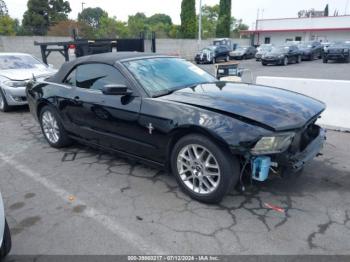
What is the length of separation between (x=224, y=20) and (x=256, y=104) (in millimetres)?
42914

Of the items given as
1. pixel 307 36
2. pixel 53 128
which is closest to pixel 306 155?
pixel 53 128

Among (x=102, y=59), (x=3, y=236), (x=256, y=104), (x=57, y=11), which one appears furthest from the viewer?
(x=57, y=11)

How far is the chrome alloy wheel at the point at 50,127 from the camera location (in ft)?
16.1

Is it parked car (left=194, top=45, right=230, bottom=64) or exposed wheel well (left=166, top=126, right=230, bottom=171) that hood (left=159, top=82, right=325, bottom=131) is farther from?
parked car (left=194, top=45, right=230, bottom=64)

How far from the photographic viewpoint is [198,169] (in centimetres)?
318

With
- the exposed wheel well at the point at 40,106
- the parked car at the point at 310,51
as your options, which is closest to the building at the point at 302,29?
the parked car at the point at 310,51

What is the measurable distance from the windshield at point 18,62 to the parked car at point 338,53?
20827 mm

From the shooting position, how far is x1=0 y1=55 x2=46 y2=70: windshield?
827cm

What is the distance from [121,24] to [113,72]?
63529 mm

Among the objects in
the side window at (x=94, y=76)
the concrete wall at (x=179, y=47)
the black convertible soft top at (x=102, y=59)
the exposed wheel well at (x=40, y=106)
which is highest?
the concrete wall at (x=179, y=47)

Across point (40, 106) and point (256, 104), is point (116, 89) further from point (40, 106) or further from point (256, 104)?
point (40, 106)

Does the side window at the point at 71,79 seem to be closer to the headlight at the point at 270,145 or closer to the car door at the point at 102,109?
the car door at the point at 102,109

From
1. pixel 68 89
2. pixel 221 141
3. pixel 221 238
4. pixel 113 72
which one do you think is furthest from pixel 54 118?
pixel 221 238

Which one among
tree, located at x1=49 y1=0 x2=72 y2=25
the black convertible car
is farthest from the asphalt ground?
tree, located at x1=49 y1=0 x2=72 y2=25
